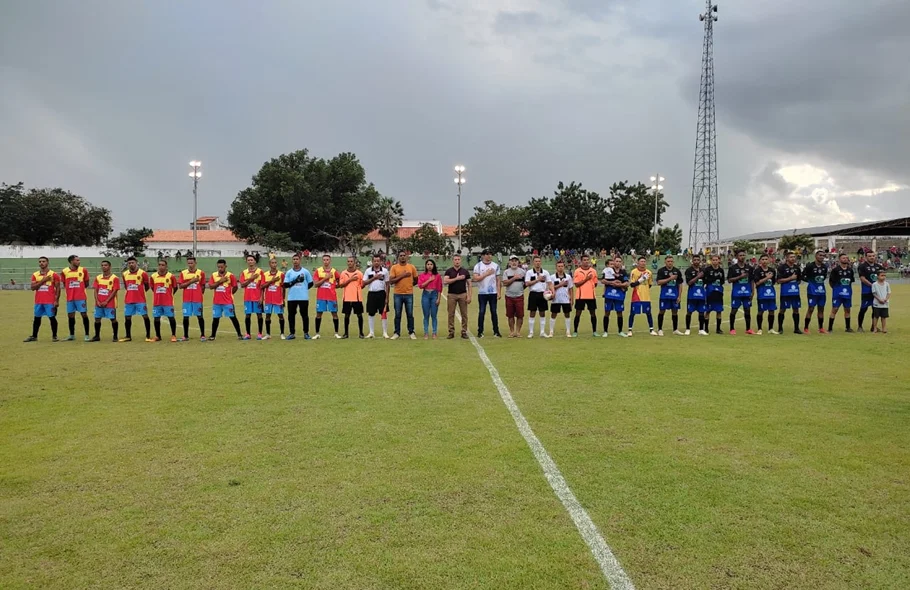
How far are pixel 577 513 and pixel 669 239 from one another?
197 feet

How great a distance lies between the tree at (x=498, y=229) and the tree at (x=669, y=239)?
43.1 feet

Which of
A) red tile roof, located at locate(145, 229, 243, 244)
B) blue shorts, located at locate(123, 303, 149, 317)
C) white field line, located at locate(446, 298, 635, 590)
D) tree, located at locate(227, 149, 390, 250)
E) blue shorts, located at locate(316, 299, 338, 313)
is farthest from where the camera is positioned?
red tile roof, located at locate(145, 229, 243, 244)

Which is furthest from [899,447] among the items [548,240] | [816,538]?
[548,240]

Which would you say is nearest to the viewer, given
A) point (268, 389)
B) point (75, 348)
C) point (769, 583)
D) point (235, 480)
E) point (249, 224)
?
point (769, 583)

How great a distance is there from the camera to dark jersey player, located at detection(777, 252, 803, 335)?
13672 mm

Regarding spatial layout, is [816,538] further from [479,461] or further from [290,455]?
[290,455]

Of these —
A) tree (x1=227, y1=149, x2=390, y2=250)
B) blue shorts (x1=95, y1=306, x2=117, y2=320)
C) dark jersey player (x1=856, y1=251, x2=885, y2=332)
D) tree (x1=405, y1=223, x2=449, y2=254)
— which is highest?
tree (x1=227, y1=149, x2=390, y2=250)

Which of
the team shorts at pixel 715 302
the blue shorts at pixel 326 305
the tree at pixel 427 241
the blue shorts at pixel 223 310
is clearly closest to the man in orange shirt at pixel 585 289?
the team shorts at pixel 715 302

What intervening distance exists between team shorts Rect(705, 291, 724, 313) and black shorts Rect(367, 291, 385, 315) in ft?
24.1

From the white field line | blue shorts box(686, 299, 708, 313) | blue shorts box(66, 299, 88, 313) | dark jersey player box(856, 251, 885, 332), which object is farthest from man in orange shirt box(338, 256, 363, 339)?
dark jersey player box(856, 251, 885, 332)

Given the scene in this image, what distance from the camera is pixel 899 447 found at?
211 inches

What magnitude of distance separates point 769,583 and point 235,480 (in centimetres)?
368

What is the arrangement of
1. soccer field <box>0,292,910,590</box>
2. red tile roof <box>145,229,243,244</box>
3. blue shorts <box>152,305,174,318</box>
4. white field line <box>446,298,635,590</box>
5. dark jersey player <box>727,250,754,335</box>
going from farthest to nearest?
red tile roof <box>145,229,243,244</box>, dark jersey player <box>727,250,754,335</box>, blue shorts <box>152,305,174,318</box>, soccer field <box>0,292,910,590</box>, white field line <box>446,298,635,590</box>

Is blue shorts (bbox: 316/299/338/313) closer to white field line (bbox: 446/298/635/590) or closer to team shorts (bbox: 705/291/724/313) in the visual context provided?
white field line (bbox: 446/298/635/590)
